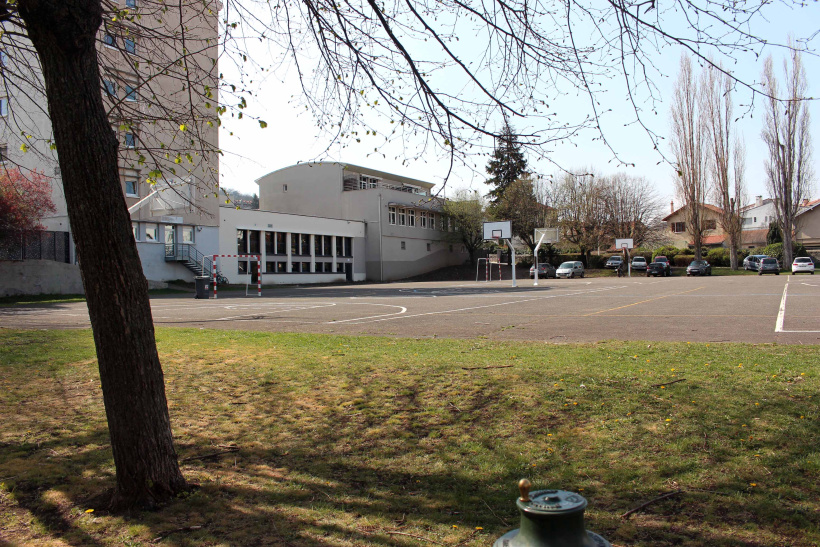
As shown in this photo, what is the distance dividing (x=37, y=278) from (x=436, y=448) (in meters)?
31.9

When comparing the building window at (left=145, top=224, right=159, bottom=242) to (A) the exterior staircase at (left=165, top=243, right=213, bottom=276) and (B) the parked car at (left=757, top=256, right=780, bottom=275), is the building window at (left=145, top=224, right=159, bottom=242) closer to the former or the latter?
(A) the exterior staircase at (left=165, top=243, right=213, bottom=276)

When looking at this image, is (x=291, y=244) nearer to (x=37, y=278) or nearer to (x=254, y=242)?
(x=254, y=242)

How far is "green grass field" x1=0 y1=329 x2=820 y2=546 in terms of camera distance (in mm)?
3324

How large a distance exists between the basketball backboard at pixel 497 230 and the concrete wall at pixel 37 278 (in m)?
27.9

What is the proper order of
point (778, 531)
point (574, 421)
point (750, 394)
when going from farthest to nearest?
point (750, 394) < point (574, 421) < point (778, 531)

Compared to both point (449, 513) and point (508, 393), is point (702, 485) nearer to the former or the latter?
point (449, 513)

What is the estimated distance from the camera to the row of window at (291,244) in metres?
46.2

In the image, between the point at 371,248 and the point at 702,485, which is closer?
the point at 702,485

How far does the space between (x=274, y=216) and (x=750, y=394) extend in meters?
45.2

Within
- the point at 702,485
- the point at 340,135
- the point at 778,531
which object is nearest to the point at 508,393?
the point at 702,485

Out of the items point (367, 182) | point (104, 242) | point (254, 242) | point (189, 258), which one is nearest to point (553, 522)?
point (104, 242)

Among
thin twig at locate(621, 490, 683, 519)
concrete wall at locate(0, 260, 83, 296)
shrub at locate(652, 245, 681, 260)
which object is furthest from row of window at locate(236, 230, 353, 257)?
thin twig at locate(621, 490, 683, 519)

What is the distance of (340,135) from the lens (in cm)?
685

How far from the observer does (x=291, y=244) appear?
Result: 164 ft
